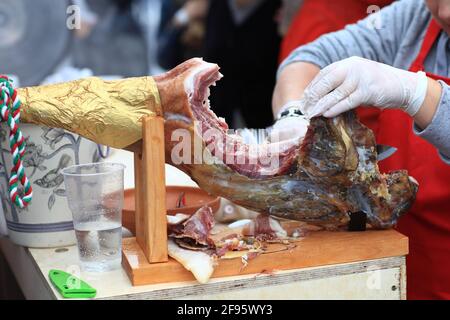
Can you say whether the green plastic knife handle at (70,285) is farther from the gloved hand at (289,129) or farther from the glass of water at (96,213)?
the gloved hand at (289,129)

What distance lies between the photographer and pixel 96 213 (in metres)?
1.40

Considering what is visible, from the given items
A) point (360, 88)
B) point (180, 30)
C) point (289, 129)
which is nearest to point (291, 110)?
point (289, 129)

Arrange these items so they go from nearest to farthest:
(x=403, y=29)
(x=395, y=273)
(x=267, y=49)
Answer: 1. (x=395, y=273)
2. (x=403, y=29)
3. (x=267, y=49)

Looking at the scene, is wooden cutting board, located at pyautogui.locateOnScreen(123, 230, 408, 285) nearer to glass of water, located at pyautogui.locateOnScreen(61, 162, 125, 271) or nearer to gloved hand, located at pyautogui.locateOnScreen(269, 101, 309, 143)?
glass of water, located at pyautogui.locateOnScreen(61, 162, 125, 271)

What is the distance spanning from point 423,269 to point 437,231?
0.37 ft

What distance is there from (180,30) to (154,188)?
125 inches

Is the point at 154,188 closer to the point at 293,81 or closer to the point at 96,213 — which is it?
the point at 96,213

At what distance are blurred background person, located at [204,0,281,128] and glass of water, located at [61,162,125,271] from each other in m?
2.33

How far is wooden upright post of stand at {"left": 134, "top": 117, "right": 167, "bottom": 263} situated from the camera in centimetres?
138

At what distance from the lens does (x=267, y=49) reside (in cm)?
368

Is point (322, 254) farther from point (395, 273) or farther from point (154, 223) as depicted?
point (154, 223)

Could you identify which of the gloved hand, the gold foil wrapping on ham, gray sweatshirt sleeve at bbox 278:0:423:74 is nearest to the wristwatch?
the gloved hand

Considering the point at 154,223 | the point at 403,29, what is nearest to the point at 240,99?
the point at 403,29

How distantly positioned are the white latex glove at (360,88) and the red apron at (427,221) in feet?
0.85
